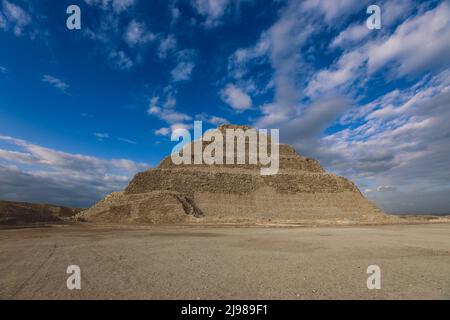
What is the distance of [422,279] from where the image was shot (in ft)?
24.0

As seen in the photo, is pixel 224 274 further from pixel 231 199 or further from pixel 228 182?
pixel 228 182

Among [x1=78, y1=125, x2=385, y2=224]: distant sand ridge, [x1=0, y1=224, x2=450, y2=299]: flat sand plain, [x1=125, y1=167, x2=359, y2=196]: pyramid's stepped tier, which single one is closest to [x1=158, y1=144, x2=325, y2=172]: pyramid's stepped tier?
[x1=78, y1=125, x2=385, y2=224]: distant sand ridge

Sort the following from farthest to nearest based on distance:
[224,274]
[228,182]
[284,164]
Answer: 1. [284,164]
2. [228,182]
3. [224,274]

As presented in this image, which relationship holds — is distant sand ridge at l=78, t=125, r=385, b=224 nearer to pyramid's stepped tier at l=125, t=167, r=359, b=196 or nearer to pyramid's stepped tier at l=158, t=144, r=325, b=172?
pyramid's stepped tier at l=125, t=167, r=359, b=196

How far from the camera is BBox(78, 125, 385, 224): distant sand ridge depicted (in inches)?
1556

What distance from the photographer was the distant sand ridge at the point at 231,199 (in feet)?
130

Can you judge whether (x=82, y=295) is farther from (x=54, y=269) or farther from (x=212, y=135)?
(x=212, y=135)

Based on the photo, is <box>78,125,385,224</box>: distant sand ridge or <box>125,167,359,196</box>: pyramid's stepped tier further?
<box>125,167,359,196</box>: pyramid's stepped tier

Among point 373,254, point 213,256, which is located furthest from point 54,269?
point 373,254

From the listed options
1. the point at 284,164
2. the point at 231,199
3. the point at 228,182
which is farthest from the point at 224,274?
the point at 284,164

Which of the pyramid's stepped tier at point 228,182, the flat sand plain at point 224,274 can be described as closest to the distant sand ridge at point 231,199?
the pyramid's stepped tier at point 228,182

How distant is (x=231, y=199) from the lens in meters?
48.2

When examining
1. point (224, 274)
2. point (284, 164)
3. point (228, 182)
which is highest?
point (284, 164)
